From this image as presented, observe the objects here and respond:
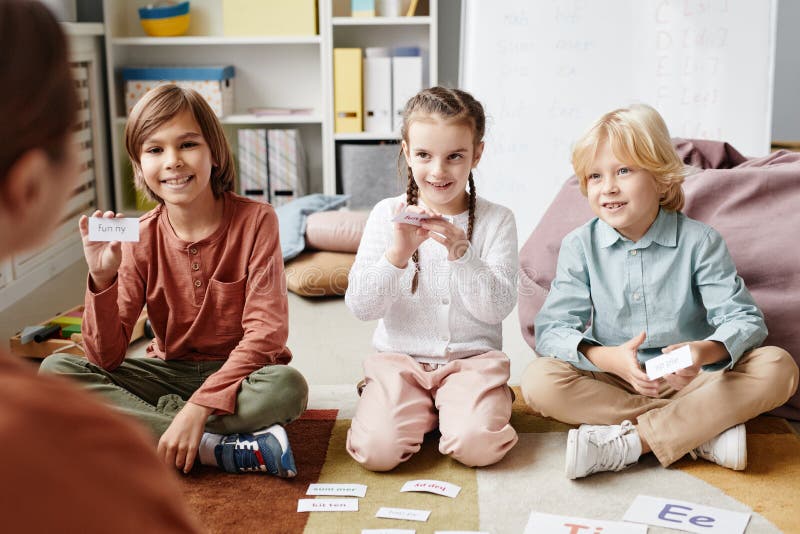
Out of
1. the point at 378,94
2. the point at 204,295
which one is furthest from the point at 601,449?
the point at 378,94

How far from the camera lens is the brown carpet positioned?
4.86ft

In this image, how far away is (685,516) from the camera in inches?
58.0

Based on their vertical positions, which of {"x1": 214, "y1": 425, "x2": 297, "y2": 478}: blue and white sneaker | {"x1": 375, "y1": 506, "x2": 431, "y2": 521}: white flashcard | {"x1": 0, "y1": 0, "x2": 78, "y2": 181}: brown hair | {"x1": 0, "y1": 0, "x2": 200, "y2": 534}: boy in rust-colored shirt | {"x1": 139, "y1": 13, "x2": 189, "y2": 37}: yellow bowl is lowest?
{"x1": 375, "y1": 506, "x2": 431, "y2": 521}: white flashcard

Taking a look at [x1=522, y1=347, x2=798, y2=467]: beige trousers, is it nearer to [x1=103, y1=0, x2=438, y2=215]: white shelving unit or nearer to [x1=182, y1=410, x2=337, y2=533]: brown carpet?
[x1=182, y1=410, x2=337, y2=533]: brown carpet

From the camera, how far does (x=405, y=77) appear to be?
344cm

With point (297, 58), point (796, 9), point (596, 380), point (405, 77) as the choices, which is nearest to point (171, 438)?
point (596, 380)

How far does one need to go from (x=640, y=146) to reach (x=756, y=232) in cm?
41

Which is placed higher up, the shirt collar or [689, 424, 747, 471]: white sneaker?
the shirt collar

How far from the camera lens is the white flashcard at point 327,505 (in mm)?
1522

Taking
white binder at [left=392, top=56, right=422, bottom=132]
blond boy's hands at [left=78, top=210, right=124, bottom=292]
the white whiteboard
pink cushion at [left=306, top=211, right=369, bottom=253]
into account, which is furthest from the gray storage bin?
blond boy's hands at [left=78, top=210, right=124, bottom=292]

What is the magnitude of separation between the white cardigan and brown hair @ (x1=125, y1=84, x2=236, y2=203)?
32 cm

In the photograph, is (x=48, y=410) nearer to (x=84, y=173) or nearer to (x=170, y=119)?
(x=170, y=119)

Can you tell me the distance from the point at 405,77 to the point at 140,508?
302 centimetres

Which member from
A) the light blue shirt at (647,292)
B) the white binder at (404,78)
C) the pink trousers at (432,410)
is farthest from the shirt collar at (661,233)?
the white binder at (404,78)
